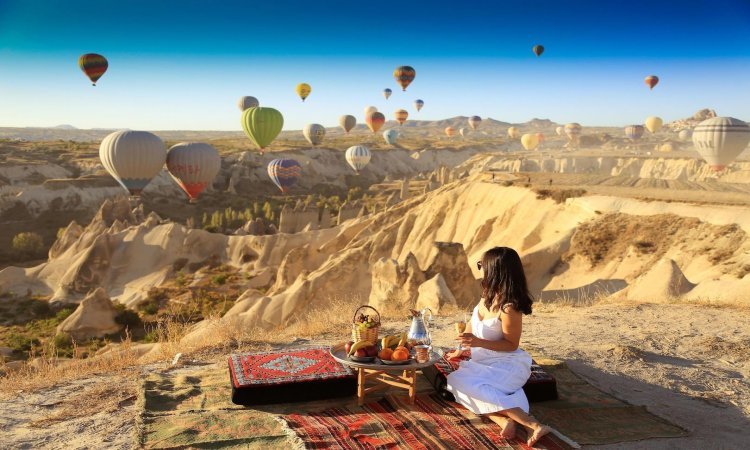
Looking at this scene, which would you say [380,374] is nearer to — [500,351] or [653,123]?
[500,351]

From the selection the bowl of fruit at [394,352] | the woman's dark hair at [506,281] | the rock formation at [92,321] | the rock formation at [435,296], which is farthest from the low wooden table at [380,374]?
the rock formation at [92,321]

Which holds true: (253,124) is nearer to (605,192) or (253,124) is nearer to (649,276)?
(605,192)

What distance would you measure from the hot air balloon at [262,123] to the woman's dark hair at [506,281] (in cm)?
4148

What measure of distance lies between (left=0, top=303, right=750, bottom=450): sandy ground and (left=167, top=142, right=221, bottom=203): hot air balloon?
92.2 ft

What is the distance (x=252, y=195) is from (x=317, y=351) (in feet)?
226

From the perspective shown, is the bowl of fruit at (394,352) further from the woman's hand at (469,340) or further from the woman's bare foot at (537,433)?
the woman's bare foot at (537,433)

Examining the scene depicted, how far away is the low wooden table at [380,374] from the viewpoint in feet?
19.2

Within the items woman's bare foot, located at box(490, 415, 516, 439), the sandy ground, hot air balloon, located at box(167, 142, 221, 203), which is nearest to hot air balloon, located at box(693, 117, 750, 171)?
the sandy ground

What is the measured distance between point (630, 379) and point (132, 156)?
31.6m

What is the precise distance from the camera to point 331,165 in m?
94.1

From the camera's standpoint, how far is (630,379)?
7.58 meters

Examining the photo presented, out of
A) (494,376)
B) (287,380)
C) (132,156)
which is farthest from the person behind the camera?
(132,156)

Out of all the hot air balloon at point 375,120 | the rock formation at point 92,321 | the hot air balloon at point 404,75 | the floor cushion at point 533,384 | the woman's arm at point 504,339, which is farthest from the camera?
the hot air balloon at point 375,120

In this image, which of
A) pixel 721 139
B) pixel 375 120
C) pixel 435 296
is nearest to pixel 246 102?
pixel 375 120
